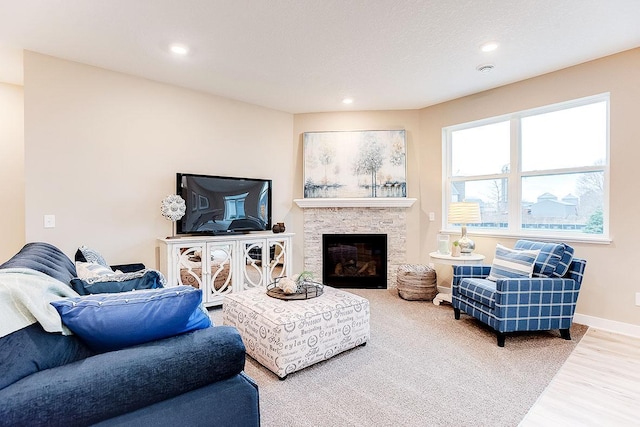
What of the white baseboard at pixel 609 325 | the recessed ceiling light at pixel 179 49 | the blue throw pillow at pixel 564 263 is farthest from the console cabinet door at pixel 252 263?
the white baseboard at pixel 609 325

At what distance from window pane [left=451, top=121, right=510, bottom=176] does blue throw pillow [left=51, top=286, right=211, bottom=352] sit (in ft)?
13.2

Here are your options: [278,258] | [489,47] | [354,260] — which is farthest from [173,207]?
[489,47]

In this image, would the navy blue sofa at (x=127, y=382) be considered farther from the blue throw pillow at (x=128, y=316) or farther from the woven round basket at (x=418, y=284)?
the woven round basket at (x=418, y=284)

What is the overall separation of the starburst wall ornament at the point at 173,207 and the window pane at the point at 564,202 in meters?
3.99

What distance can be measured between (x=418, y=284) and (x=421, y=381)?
6.46ft

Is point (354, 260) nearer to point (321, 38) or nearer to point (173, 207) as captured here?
point (173, 207)

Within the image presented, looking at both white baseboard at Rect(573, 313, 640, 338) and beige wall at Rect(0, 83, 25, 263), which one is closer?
white baseboard at Rect(573, 313, 640, 338)

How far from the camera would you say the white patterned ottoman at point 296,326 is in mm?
2160

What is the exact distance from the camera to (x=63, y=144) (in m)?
3.09

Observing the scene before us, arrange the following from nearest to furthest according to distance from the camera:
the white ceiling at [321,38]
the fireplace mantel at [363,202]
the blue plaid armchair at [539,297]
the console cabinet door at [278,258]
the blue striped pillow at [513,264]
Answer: the white ceiling at [321,38] < the blue plaid armchair at [539,297] < the blue striped pillow at [513,264] < the console cabinet door at [278,258] < the fireplace mantel at [363,202]

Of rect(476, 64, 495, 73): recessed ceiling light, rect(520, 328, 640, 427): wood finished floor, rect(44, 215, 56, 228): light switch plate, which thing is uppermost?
rect(476, 64, 495, 73): recessed ceiling light

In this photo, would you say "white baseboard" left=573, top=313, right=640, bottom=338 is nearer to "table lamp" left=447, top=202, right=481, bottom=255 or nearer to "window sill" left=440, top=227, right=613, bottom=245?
A: "window sill" left=440, top=227, right=613, bottom=245

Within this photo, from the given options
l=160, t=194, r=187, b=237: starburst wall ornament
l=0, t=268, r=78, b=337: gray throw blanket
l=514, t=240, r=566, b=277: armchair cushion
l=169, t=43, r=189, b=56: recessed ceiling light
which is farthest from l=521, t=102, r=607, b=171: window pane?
l=0, t=268, r=78, b=337: gray throw blanket

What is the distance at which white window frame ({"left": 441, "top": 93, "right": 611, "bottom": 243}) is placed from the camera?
125 inches
